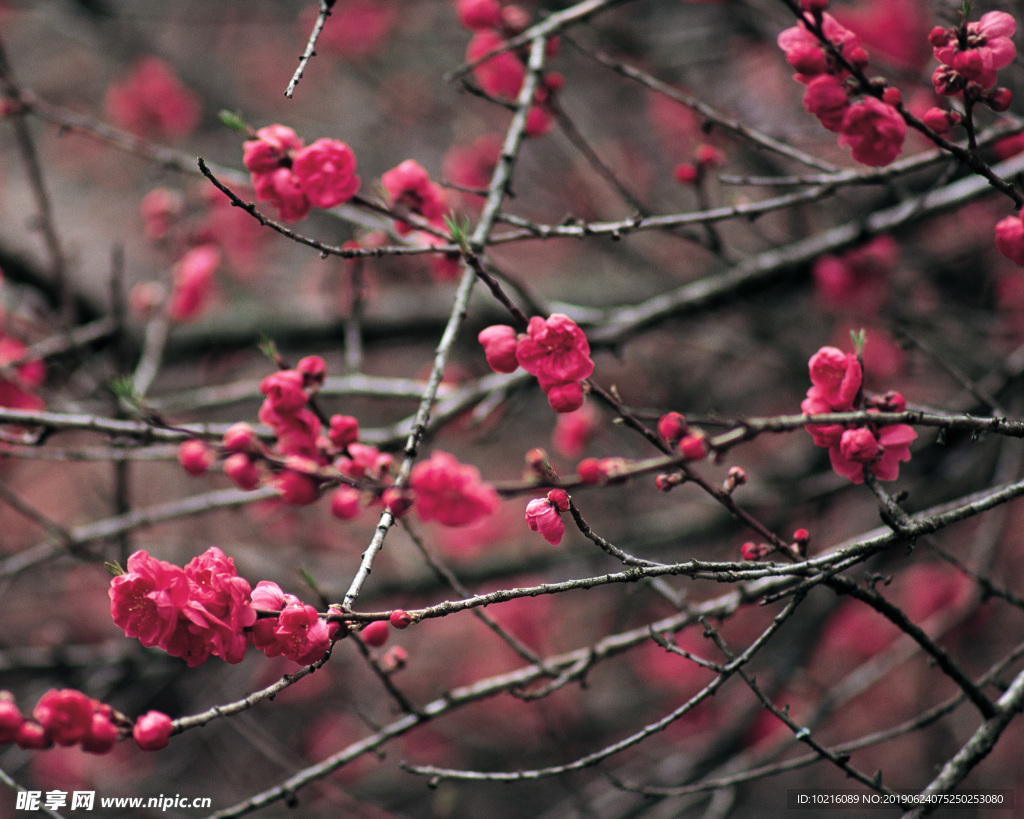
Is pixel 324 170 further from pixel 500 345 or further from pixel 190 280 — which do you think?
pixel 190 280

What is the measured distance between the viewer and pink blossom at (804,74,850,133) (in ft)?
4.73

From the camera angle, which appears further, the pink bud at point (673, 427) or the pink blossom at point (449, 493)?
the pink blossom at point (449, 493)

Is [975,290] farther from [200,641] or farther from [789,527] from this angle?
[200,641]

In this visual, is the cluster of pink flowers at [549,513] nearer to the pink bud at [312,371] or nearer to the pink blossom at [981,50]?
the pink bud at [312,371]

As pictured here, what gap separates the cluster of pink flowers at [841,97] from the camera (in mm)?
1425

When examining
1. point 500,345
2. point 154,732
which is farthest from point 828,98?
point 154,732

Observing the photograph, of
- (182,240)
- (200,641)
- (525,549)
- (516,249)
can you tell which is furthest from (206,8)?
(200,641)

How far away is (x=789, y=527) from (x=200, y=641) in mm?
2613

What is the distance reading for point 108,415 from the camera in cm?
245

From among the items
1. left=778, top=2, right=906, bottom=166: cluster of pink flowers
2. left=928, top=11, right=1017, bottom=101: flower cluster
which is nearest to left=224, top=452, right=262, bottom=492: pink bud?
left=778, top=2, right=906, bottom=166: cluster of pink flowers

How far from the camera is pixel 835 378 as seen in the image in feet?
4.47

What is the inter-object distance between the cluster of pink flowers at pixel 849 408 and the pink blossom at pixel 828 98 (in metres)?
0.48

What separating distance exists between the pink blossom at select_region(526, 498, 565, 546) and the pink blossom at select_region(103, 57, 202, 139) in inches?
168

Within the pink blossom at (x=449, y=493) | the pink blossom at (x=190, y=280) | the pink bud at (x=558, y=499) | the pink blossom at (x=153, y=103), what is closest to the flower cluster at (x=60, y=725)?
the pink blossom at (x=449, y=493)
